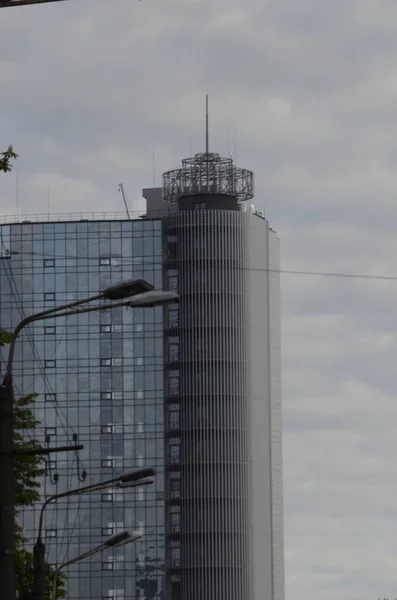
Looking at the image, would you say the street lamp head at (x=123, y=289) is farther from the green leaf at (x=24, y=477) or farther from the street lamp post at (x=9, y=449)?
the green leaf at (x=24, y=477)

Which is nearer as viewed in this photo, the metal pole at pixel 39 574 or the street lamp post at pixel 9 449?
the street lamp post at pixel 9 449

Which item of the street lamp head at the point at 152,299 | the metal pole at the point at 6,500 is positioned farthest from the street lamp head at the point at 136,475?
the street lamp head at the point at 152,299

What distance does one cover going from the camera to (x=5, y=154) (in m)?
45.9

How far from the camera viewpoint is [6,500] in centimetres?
3375

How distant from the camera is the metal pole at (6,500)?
3338cm

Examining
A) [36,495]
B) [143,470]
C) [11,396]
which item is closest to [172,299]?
[11,396]

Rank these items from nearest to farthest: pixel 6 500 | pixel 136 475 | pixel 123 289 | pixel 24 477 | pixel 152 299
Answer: pixel 123 289, pixel 6 500, pixel 152 299, pixel 136 475, pixel 24 477

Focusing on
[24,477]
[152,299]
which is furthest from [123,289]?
[24,477]

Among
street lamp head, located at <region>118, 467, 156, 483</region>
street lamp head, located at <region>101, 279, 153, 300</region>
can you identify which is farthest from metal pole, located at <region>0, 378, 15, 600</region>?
street lamp head, located at <region>118, 467, 156, 483</region>

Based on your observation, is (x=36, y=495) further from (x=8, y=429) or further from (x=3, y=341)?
(x=8, y=429)

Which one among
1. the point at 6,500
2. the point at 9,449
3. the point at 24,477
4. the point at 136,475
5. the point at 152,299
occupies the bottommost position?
the point at 6,500

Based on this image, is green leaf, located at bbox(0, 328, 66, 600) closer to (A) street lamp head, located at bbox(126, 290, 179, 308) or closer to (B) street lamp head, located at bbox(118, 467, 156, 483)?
(B) street lamp head, located at bbox(118, 467, 156, 483)

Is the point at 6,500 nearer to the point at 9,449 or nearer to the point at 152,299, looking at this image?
the point at 9,449

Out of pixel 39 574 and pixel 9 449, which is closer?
pixel 9 449
